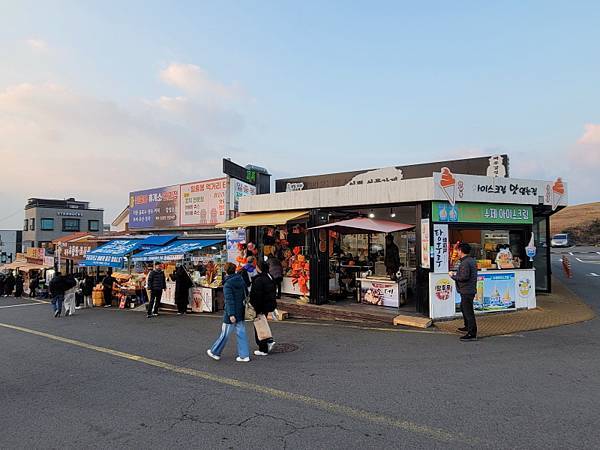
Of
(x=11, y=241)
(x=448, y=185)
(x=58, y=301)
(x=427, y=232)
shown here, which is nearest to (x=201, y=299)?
(x=58, y=301)

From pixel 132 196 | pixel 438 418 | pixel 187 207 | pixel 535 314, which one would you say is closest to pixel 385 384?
pixel 438 418

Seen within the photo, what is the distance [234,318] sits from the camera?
6824 mm

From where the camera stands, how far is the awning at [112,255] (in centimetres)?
1617

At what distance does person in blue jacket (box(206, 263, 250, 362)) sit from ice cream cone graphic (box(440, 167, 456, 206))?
5.68 meters

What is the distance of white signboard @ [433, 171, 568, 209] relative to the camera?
31.9ft

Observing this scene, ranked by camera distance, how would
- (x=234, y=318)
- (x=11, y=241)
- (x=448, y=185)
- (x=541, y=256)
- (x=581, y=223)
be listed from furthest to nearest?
(x=581, y=223), (x=11, y=241), (x=541, y=256), (x=448, y=185), (x=234, y=318)

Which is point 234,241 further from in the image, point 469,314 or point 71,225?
point 71,225

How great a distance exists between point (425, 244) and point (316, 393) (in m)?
5.71

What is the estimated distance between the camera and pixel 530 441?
12.5ft

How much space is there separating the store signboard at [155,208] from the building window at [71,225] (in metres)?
34.1

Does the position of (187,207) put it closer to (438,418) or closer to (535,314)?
(535,314)

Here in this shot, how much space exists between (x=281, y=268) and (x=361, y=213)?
11.2ft

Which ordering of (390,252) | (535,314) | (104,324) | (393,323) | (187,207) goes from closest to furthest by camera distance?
(393,323), (535,314), (104,324), (390,252), (187,207)

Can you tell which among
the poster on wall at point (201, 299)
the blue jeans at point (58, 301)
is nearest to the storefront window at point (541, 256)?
the poster on wall at point (201, 299)
